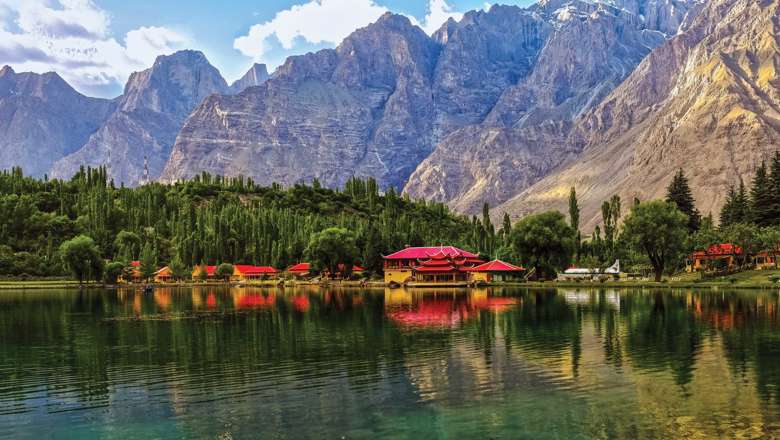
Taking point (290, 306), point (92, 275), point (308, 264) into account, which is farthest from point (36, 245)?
point (290, 306)

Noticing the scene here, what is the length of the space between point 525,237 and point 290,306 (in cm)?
5935

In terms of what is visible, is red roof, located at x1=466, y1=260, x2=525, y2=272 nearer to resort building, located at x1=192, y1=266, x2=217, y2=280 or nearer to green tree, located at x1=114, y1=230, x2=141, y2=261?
resort building, located at x1=192, y1=266, x2=217, y2=280

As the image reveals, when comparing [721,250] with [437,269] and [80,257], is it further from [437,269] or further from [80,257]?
[80,257]

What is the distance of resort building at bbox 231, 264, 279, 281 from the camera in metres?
182

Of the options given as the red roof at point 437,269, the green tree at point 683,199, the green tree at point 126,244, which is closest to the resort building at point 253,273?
the green tree at point 126,244

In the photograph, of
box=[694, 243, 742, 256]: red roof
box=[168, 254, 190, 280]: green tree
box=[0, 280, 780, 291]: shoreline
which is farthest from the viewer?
box=[168, 254, 190, 280]: green tree

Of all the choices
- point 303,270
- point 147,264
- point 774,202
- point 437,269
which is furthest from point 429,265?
point 774,202

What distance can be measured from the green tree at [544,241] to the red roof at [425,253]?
66.2ft

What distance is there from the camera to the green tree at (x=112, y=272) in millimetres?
166375

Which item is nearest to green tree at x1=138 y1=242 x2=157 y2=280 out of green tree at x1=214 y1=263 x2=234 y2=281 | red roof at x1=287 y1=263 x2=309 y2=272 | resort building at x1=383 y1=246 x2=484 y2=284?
green tree at x1=214 y1=263 x2=234 y2=281

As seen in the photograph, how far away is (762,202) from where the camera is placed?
494 feet

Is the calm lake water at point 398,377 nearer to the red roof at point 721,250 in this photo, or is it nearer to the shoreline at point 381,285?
the shoreline at point 381,285

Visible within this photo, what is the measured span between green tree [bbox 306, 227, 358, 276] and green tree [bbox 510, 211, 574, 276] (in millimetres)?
38821

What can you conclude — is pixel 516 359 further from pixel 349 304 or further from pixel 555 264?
pixel 555 264
